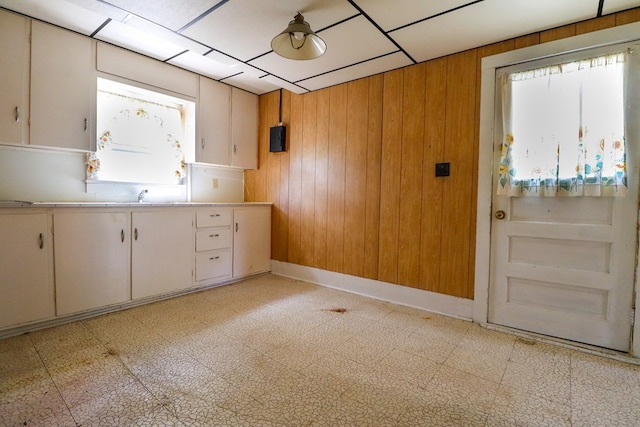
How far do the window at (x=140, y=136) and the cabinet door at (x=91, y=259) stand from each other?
2.38 feet

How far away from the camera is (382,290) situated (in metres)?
3.18

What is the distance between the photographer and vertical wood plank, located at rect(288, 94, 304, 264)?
386 cm

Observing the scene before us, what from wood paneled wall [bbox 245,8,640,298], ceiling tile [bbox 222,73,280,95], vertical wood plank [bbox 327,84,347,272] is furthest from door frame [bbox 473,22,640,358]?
ceiling tile [bbox 222,73,280,95]

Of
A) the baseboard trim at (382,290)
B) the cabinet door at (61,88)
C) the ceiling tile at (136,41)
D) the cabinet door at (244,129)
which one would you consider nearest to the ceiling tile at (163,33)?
the ceiling tile at (136,41)

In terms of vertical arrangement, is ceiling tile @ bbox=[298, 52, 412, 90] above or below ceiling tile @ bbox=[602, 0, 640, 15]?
above

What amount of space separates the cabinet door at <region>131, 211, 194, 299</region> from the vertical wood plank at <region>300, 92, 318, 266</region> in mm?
1332

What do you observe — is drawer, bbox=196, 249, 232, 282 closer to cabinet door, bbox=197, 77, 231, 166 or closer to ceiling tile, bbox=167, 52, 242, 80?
cabinet door, bbox=197, 77, 231, 166

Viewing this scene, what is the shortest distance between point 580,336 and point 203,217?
353 centimetres

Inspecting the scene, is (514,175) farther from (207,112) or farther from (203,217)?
(207,112)

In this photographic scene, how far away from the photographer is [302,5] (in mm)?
2055

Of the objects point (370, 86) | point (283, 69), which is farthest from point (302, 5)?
point (370, 86)

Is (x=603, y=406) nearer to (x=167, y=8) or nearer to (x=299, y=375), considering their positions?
(x=299, y=375)

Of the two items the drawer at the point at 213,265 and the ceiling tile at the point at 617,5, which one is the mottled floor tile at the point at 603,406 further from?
the drawer at the point at 213,265

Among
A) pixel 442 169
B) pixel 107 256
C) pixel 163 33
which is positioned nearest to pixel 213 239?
pixel 107 256
